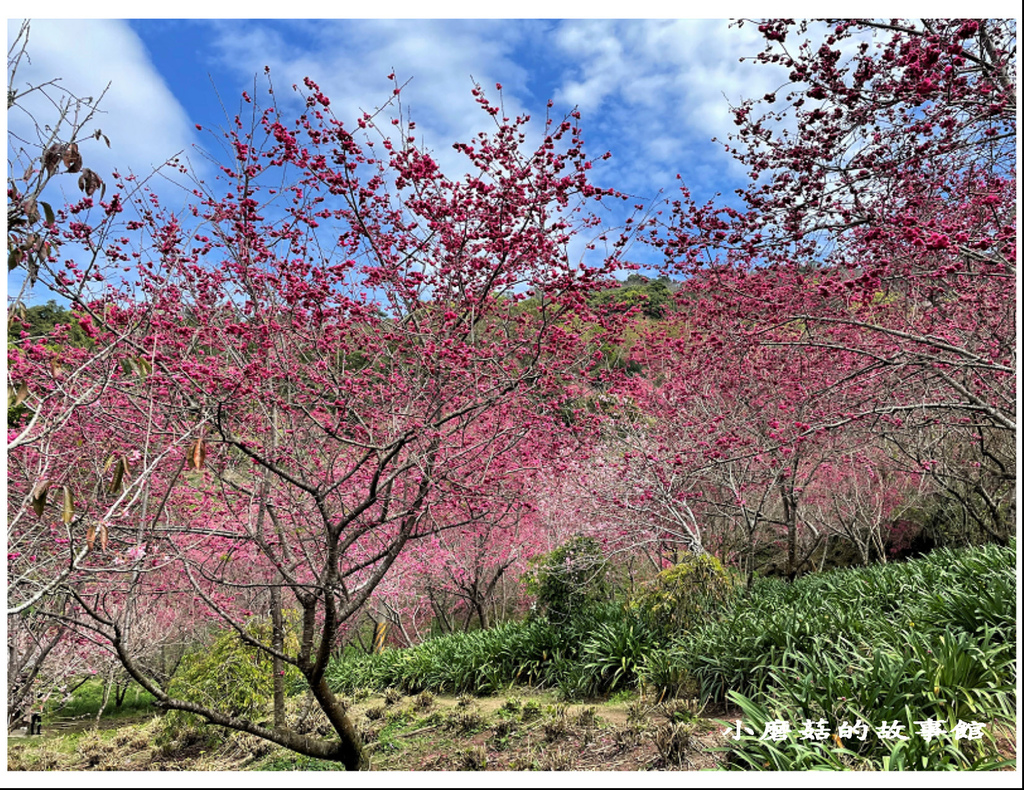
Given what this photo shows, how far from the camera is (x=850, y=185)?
11.8 feet

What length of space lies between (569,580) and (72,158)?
20.4ft

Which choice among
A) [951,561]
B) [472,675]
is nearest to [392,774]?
[472,675]

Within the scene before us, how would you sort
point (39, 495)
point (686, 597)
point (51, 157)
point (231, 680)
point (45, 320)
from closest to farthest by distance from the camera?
point (39, 495)
point (51, 157)
point (45, 320)
point (686, 597)
point (231, 680)

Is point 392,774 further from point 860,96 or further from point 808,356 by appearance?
→ point 808,356

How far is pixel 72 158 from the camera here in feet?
6.35

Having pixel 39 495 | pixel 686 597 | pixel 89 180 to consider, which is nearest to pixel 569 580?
pixel 686 597

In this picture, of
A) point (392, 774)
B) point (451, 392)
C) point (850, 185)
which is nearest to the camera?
point (392, 774)

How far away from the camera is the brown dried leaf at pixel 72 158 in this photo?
6.28ft

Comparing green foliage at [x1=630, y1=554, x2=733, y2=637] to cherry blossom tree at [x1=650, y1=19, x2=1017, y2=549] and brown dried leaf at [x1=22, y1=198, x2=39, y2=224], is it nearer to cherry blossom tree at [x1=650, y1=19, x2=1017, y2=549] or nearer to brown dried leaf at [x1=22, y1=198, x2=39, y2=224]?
cherry blossom tree at [x1=650, y1=19, x2=1017, y2=549]

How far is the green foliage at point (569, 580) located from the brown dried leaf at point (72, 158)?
5991 mm

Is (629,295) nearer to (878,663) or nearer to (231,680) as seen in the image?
(878,663)

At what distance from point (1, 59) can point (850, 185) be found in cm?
431

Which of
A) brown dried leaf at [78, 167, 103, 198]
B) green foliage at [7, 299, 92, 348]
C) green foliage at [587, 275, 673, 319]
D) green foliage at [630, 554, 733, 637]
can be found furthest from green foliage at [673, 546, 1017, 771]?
green foliage at [7, 299, 92, 348]

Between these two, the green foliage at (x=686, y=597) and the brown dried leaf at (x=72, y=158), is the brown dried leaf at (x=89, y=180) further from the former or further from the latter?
the green foliage at (x=686, y=597)
